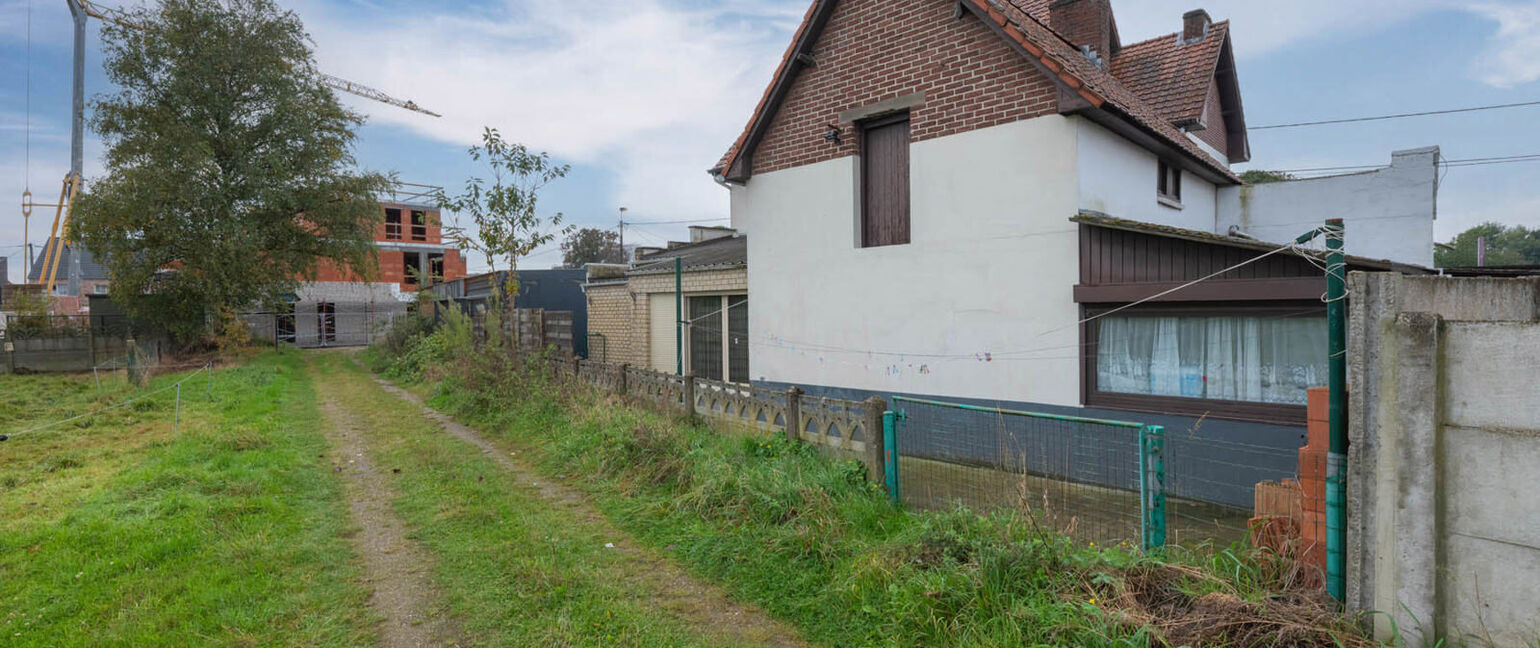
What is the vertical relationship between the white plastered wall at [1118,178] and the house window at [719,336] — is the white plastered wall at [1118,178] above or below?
above

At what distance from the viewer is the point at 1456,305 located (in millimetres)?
3197

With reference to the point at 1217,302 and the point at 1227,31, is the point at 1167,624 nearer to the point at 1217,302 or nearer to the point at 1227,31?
the point at 1217,302

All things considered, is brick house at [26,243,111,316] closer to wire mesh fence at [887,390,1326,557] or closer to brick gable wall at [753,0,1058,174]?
brick gable wall at [753,0,1058,174]

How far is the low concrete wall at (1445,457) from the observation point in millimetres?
2967

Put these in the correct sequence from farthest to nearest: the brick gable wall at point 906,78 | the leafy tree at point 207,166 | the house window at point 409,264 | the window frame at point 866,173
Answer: the house window at point 409,264
the leafy tree at point 207,166
the window frame at point 866,173
the brick gable wall at point 906,78

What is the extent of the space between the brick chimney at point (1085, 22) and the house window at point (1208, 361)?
6801mm

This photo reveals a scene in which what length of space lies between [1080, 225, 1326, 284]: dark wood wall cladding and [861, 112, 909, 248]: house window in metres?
2.57

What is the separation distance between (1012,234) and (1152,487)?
4.49 m

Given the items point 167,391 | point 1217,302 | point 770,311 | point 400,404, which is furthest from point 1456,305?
point 167,391

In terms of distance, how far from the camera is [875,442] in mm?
6473

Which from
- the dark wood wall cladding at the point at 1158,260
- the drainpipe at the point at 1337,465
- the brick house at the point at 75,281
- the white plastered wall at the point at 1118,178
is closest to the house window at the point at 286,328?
the brick house at the point at 75,281

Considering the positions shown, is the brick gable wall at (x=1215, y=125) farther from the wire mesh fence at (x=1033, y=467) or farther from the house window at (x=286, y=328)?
the house window at (x=286, y=328)

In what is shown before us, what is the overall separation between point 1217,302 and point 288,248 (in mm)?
27444

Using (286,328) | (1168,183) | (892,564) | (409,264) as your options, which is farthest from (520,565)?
(409,264)
